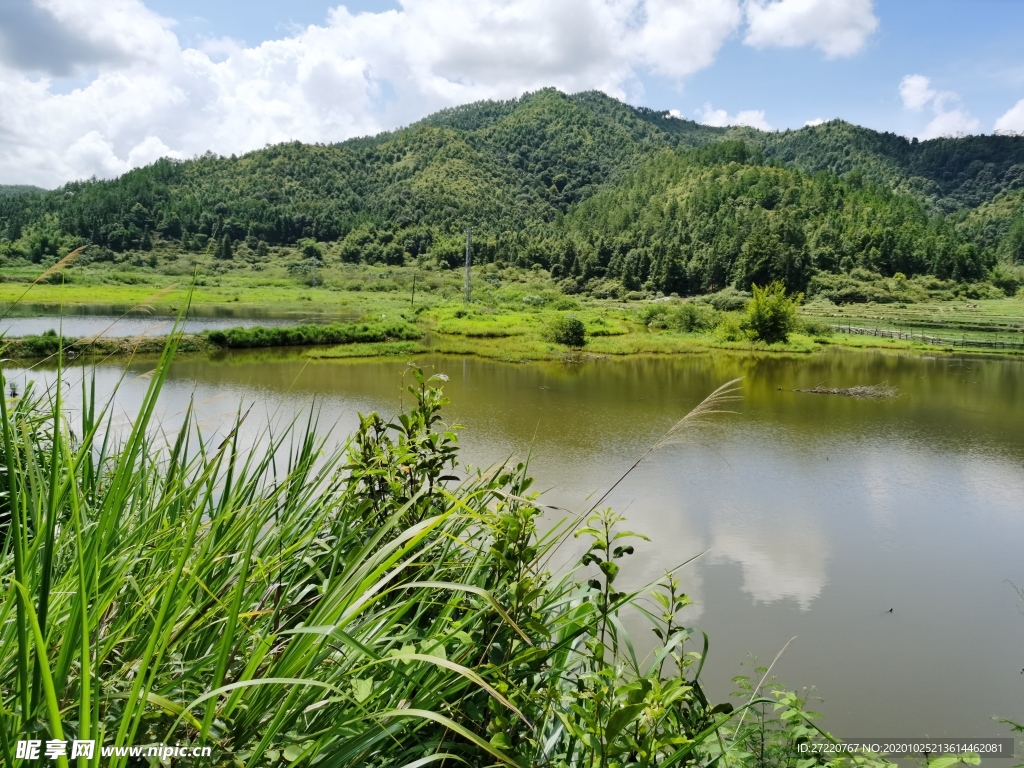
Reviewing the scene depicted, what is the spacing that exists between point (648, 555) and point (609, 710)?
5647mm

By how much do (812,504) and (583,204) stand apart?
96.1 m

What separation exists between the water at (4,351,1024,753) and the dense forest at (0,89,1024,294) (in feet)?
111

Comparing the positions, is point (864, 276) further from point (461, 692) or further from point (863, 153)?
point (863, 153)

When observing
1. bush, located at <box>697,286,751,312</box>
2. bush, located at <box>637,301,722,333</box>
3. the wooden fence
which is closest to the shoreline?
the wooden fence

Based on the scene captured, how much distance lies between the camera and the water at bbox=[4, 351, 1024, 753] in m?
5.11

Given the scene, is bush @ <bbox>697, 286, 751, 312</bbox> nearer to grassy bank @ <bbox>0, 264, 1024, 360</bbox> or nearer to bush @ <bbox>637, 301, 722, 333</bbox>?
grassy bank @ <bbox>0, 264, 1024, 360</bbox>

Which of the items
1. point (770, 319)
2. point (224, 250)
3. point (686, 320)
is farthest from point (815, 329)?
point (224, 250)

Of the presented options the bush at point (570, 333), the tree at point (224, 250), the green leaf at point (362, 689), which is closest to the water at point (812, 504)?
the green leaf at point (362, 689)

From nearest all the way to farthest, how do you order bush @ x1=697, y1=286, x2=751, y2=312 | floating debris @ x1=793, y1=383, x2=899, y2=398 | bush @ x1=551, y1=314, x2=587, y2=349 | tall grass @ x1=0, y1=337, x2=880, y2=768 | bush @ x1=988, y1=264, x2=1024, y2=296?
tall grass @ x1=0, y1=337, x2=880, y2=768 → floating debris @ x1=793, y1=383, x2=899, y2=398 → bush @ x1=551, y1=314, x2=587, y2=349 → bush @ x1=697, y1=286, x2=751, y2=312 → bush @ x1=988, y1=264, x2=1024, y2=296

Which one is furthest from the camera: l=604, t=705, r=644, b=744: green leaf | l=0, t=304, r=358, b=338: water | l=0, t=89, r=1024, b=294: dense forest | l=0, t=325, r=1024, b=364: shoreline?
l=0, t=89, r=1024, b=294: dense forest

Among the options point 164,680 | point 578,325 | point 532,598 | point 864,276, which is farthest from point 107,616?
point 864,276

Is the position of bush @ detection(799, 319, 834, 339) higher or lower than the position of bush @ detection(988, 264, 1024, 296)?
lower

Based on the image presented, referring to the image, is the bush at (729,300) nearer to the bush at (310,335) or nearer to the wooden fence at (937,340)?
the wooden fence at (937,340)

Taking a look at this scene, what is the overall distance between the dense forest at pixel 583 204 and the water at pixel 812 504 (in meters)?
33.9
